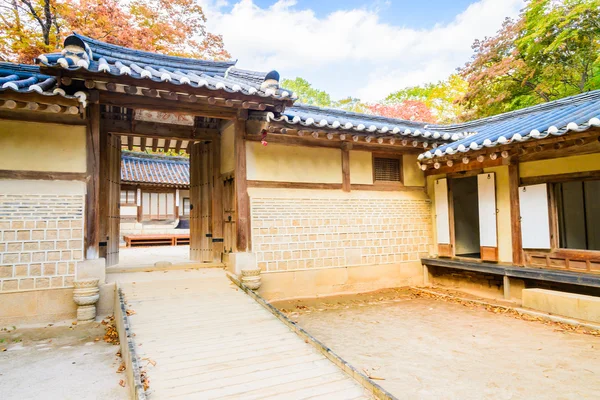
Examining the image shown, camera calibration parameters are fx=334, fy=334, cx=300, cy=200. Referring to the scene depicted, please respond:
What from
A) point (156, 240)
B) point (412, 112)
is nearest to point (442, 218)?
point (156, 240)

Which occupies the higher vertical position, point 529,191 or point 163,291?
point 529,191

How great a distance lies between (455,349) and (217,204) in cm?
550

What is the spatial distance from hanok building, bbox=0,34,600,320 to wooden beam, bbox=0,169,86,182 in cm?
2

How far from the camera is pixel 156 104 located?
5773 mm

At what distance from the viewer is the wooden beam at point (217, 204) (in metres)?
7.69

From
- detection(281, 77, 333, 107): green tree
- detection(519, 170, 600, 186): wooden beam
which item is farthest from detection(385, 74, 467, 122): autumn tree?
detection(519, 170, 600, 186): wooden beam

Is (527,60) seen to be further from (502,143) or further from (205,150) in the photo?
(205,150)

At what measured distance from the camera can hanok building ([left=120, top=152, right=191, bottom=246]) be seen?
16516mm

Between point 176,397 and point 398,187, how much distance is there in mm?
6872

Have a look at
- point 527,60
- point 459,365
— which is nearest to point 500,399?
point 459,365

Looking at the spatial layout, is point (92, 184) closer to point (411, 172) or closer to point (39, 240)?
point (39, 240)

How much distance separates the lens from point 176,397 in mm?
2865

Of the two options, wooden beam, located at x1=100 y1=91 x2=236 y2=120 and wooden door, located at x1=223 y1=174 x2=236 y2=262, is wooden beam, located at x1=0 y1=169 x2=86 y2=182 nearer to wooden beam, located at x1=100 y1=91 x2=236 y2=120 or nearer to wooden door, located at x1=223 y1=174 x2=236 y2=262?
wooden beam, located at x1=100 y1=91 x2=236 y2=120

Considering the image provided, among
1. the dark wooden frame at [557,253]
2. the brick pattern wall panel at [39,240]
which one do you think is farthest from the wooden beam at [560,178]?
the brick pattern wall panel at [39,240]
